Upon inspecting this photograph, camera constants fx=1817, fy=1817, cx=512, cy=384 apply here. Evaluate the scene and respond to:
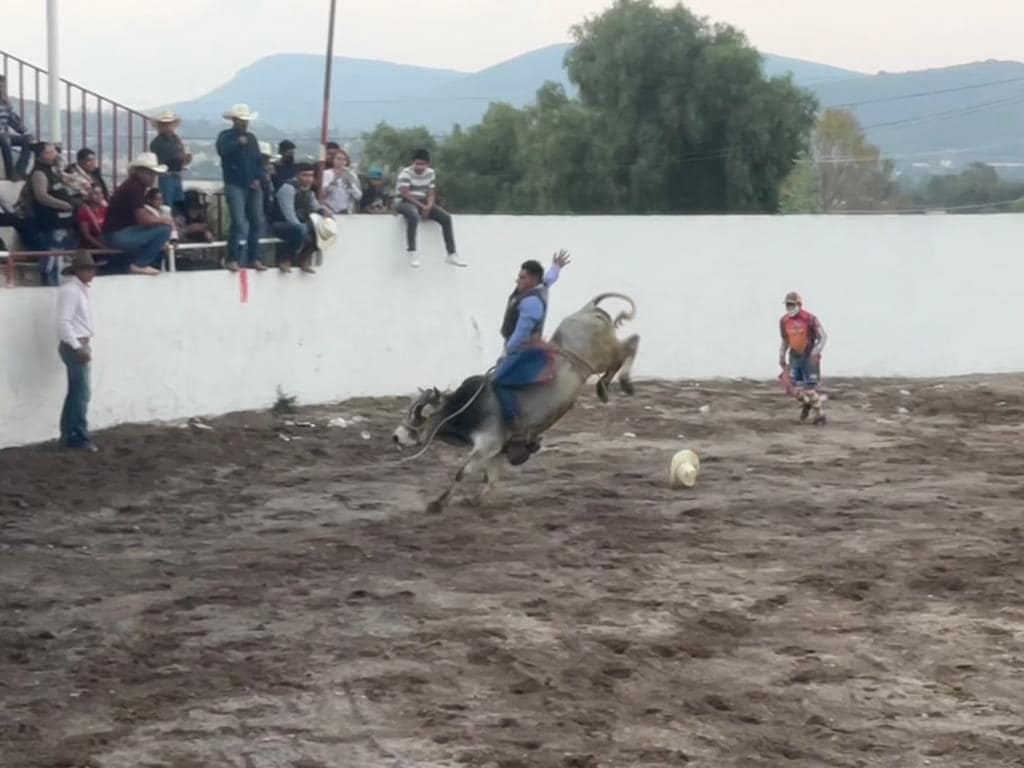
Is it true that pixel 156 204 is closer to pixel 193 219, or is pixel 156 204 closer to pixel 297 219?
pixel 193 219

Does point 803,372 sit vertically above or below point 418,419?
below

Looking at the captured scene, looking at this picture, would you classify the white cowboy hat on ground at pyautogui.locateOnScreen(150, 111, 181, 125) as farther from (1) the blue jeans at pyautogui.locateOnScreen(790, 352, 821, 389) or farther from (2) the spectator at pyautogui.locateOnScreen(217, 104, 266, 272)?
(1) the blue jeans at pyautogui.locateOnScreen(790, 352, 821, 389)

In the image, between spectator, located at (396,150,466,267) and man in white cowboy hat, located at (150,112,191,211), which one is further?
spectator, located at (396,150,466,267)

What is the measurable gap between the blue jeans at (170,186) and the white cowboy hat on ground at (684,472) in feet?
20.8

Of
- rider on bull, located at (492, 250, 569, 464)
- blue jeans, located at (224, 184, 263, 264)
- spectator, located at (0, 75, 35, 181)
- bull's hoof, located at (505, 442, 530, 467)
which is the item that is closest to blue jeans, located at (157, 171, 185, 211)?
blue jeans, located at (224, 184, 263, 264)

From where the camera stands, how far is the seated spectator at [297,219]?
18859 mm

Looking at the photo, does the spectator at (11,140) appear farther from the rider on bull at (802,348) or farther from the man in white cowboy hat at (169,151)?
the rider on bull at (802,348)

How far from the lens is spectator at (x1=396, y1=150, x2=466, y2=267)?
66.8 feet

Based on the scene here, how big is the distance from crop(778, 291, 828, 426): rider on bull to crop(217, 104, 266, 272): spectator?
212 inches

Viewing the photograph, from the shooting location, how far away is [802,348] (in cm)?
1838

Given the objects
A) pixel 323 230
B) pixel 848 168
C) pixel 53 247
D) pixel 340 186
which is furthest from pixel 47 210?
pixel 848 168

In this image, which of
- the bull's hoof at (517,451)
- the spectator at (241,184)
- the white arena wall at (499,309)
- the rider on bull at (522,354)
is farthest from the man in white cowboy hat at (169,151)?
the bull's hoof at (517,451)

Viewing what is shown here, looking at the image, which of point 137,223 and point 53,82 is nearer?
point 137,223

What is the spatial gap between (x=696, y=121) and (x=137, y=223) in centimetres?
3458
